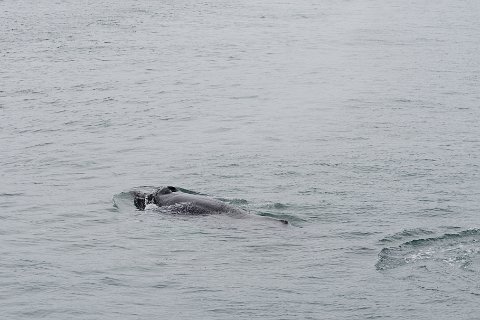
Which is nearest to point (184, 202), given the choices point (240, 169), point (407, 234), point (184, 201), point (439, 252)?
point (184, 201)

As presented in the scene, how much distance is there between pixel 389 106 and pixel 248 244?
563 inches

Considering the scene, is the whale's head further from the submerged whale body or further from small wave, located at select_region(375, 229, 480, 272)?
small wave, located at select_region(375, 229, 480, 272)

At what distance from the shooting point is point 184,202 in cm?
1761

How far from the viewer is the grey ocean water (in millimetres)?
13891

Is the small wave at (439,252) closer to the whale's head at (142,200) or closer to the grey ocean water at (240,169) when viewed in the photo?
the grey ocean water at (240,169)

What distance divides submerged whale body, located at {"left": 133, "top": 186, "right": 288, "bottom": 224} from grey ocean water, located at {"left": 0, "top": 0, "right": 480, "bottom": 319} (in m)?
0.31

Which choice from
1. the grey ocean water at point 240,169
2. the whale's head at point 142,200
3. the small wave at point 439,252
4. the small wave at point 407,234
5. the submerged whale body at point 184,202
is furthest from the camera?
the whale's head at point 142,200

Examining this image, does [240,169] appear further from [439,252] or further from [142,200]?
[439,252]

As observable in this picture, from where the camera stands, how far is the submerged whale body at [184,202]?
17.2 m

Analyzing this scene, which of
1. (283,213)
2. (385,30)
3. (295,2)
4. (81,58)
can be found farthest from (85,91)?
(295,2)

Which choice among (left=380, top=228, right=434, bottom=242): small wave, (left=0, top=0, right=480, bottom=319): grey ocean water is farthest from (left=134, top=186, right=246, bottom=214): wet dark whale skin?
(left=380, top=228, right=434, bottom=242): small wave

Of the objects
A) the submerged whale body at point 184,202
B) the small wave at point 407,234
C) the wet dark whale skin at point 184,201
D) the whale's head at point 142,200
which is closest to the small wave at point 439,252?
the small wave at point 407,234

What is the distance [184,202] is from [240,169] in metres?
3.89

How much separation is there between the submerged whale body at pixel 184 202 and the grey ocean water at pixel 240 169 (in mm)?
312
